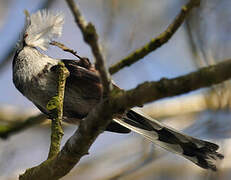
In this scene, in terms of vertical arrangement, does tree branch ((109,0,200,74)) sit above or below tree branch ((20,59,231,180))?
above

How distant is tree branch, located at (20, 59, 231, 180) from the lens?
1.48 m

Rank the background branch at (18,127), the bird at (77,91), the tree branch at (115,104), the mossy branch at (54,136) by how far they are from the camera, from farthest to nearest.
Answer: the background branch at (18,127) < the bird at (77,91) < the mossy branch at (54,136) < the tree branch at (115,104)

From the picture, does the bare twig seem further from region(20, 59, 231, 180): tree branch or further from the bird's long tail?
the bird's long tail

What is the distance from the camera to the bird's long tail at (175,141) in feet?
8.70

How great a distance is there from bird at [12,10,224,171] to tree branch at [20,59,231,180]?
0.57 metres

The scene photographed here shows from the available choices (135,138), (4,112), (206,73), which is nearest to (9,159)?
(4,112)

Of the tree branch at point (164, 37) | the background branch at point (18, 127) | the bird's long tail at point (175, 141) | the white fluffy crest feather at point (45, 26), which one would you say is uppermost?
the white fluffy crest feather at point (45, 26)

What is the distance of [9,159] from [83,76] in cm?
157

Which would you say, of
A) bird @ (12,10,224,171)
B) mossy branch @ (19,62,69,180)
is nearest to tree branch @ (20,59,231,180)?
mossy branch @ (19,62,69,180)

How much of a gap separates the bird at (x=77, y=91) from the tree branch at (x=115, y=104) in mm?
573

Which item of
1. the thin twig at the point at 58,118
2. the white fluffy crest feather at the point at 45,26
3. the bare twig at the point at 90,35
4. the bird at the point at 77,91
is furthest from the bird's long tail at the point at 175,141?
the bare twig at the point at 90,35

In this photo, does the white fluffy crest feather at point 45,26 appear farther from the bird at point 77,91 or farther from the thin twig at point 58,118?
the thin twig at point 58,118

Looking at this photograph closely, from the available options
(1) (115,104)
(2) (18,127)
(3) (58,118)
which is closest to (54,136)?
(3) (58,118)

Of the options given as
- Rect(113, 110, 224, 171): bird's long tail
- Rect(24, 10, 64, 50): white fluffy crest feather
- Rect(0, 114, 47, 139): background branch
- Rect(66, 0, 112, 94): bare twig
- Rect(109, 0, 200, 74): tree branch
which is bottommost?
Rect(113, 110, 224, 171): bird's long tail
